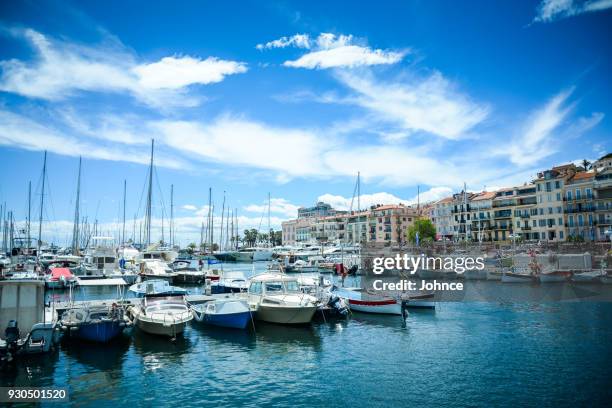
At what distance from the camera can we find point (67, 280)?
57.8m

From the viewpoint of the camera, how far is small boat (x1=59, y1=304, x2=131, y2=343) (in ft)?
88.3

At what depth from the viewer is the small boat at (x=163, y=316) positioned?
28.2 metres

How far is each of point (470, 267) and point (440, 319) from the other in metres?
38.1

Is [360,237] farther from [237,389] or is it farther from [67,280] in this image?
[237,389]

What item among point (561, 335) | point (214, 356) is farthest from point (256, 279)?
point (561, 335)

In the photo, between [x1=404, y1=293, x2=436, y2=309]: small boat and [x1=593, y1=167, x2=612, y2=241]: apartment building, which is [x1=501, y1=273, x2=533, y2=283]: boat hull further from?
[x1=593, y1=167, x2=612, y2=241]: apartment building

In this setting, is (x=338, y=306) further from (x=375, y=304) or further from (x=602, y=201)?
(x=602, y=201)

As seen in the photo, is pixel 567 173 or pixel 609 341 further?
pixel 567 173

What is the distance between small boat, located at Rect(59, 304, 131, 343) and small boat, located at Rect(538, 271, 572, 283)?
5519 cm

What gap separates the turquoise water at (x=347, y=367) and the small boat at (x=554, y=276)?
27.4m

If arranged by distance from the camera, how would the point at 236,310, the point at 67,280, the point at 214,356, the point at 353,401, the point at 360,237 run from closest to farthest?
the point at 353,401 < the point at 214,356 < the point at 236,310 < the point at 67,280 < the point at 360,237

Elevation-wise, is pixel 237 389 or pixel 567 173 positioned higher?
pixel 567 173

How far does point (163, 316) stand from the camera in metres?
28.7

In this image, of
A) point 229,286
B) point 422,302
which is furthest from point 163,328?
point 422,302
